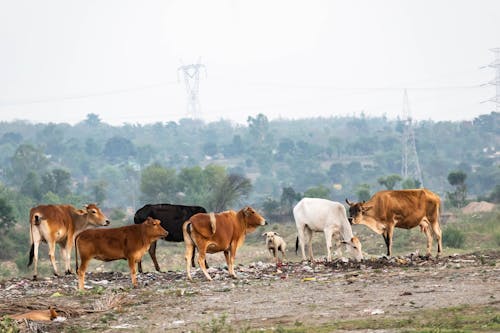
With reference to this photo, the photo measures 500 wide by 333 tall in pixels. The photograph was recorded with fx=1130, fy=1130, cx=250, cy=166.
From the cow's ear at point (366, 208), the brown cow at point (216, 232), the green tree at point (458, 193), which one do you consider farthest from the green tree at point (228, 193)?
the brown cow at point (216, 232)

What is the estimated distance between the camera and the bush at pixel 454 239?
3871 cm

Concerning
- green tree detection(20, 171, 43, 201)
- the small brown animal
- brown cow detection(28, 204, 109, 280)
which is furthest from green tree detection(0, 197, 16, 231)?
the small brown animal

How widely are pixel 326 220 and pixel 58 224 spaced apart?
5.60 m

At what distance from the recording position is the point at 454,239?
1539 inches

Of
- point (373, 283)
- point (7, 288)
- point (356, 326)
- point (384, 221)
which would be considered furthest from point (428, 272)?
point (7, 288)

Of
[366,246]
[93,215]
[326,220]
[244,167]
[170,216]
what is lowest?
[244,167]

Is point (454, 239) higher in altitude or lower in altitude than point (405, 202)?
lower

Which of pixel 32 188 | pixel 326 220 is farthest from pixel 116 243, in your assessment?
pixel 32 188

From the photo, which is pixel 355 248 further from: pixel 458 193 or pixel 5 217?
pixel 458 193

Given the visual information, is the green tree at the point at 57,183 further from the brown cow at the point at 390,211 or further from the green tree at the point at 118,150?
the brown cow at the point at 390,211

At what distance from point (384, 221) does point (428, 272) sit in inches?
157

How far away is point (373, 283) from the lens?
1823cm

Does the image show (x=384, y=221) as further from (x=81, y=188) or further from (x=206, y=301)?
(x=81, y=188)

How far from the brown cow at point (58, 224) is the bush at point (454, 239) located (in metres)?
18.5
